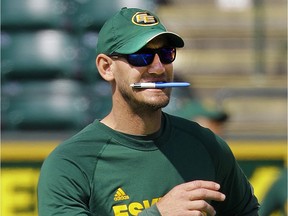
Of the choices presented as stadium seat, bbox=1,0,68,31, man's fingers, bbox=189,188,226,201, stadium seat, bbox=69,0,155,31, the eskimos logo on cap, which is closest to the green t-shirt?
man's fingers, bbox=189,188,226,201

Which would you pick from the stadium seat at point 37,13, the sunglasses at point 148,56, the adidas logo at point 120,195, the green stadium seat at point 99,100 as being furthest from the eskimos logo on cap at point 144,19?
the stadium seat at point 37,13

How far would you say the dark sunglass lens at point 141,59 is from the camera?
3.34 meters

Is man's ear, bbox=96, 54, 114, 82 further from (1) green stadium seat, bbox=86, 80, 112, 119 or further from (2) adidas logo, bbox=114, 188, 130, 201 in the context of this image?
(1) green stadium seat, bbox=86, 80, 112, 119

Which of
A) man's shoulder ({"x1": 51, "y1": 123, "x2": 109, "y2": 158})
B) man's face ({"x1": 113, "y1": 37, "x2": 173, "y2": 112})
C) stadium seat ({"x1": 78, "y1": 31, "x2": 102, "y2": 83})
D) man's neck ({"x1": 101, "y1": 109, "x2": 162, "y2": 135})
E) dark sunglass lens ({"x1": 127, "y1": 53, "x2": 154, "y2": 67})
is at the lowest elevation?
stadium seat ({"x1": 78, "y1": 31, "x2": 102, "y2": 83})

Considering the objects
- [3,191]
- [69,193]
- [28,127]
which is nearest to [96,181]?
[69,193]

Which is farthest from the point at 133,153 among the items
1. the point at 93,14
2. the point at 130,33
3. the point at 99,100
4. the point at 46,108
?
the point at 93,14

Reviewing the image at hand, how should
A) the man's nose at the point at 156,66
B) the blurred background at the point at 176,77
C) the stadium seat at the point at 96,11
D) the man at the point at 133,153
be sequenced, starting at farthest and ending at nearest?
1. the stadium seat at the point at 96,11
2. the blurred background at the point at 176,77
3. the man's nose at the point at 156,66
4. the man at the point at 133,153

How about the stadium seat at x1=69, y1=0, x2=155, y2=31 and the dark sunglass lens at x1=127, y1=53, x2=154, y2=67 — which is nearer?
the dark sunglass lens at x1=127, y1=53, x2=154, y2=67

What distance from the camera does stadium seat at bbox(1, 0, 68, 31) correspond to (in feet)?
29.7

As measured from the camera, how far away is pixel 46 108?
8781 millimetres

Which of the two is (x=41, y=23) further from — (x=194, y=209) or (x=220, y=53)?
(x=194, y=209)

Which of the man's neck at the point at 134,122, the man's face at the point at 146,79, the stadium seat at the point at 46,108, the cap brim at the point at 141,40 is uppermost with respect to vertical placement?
the cap brim at the point at 141,40

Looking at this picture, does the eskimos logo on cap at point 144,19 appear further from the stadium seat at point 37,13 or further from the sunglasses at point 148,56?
the stadium seat at point 37,13

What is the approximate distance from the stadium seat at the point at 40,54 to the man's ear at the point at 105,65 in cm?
548
